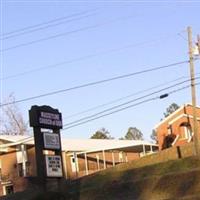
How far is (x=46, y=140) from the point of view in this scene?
25516 mm

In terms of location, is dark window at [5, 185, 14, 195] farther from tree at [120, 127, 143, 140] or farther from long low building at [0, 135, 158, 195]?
tree at [120, 127, 143, 140]

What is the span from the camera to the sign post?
2514cm

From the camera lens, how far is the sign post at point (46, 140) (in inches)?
990

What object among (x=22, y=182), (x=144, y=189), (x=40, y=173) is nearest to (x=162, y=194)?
(x=144, y=189)

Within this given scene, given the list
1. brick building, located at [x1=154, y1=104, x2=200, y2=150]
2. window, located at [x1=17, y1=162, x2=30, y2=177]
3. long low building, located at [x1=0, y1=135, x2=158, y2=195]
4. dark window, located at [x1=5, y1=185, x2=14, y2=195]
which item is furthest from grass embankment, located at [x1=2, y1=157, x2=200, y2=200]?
brick building, located at [x1=154, y1=104, x2=200, y2=150]

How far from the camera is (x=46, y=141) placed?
25.5 m

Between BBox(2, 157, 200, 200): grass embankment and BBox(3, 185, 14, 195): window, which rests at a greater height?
BBox(3, 185, 14, 195): window

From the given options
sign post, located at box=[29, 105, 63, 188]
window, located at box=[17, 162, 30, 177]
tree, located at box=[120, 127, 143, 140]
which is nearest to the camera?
sign post, located at box=[29, 105, 63, 188]

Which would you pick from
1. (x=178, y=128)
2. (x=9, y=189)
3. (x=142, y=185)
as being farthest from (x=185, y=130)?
(x=142, y=185)

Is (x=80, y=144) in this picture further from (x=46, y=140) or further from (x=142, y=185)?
(x=46, y=140)

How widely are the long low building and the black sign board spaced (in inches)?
894

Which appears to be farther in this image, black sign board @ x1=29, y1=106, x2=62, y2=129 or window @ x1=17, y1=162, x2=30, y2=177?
window @ x1=17, y1=162, x2=30, y2=177

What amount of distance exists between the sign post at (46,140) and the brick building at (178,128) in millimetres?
37680

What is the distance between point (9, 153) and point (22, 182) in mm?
3014
